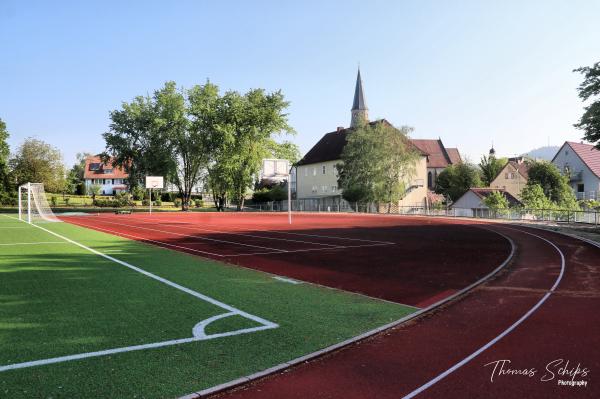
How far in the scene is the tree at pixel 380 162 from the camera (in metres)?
52.7

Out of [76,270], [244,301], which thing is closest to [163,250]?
[76,270]

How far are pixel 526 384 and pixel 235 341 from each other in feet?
11.7

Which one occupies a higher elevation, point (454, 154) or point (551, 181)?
point (454, 154)

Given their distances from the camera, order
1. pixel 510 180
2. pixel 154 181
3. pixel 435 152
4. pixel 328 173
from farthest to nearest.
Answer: pixel 435 152 < pixel 510 180 < pixel 328 173 < pixel 154 181

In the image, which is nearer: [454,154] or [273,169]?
[273,169]

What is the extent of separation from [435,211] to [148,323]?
44509mm

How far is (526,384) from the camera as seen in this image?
4918 millimetres

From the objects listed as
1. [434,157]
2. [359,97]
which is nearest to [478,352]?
[359,97]

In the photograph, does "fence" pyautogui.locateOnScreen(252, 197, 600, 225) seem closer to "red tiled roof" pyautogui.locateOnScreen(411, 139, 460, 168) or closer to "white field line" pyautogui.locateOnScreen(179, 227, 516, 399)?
"white field line" pyautogui.locateOnScreen(179, 227, 516, 399)

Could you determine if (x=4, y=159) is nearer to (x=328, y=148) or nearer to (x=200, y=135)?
(x=200, y=135)

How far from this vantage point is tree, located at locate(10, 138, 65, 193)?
66.6 m

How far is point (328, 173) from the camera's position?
67938mm

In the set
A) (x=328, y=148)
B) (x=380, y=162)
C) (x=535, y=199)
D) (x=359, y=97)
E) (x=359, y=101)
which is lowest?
(x=535, y=199)

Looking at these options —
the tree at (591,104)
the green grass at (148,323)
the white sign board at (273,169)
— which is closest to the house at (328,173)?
the white sign board at (273,169)
